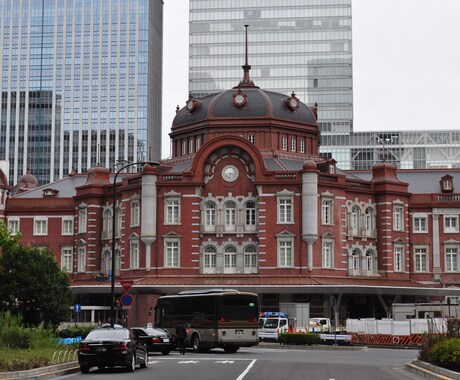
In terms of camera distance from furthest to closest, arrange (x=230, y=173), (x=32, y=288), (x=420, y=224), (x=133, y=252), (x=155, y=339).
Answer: (x=420, y=224)
(x=133, y=252)
(x=230, y=173)
(x=32, y=288)
(x=155, y=339)

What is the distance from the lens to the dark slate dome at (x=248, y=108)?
305 feet

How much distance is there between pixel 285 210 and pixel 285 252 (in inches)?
144

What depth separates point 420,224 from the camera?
94.8 metres

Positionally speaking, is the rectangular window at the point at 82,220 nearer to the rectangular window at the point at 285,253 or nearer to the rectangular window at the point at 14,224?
the rectangular window at the point at 14,224

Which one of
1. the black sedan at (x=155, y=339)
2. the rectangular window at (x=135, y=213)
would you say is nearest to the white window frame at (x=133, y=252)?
the rectangular window at (x=135, y=213)

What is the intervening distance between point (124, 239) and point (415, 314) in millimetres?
27575

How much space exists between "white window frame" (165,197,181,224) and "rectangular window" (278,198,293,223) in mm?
8916

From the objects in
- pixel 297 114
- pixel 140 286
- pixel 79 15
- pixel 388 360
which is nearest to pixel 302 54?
pixel 79 15

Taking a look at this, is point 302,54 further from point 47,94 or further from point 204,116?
point 204,116

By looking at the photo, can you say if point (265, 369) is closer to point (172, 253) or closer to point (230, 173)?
point (172, 253)

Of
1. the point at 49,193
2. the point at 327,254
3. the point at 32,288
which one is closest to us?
the point at 32,288

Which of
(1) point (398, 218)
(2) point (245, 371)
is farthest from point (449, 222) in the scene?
(2) point (245, 371)

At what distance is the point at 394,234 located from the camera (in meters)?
91.8

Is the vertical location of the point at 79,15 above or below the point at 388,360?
above
